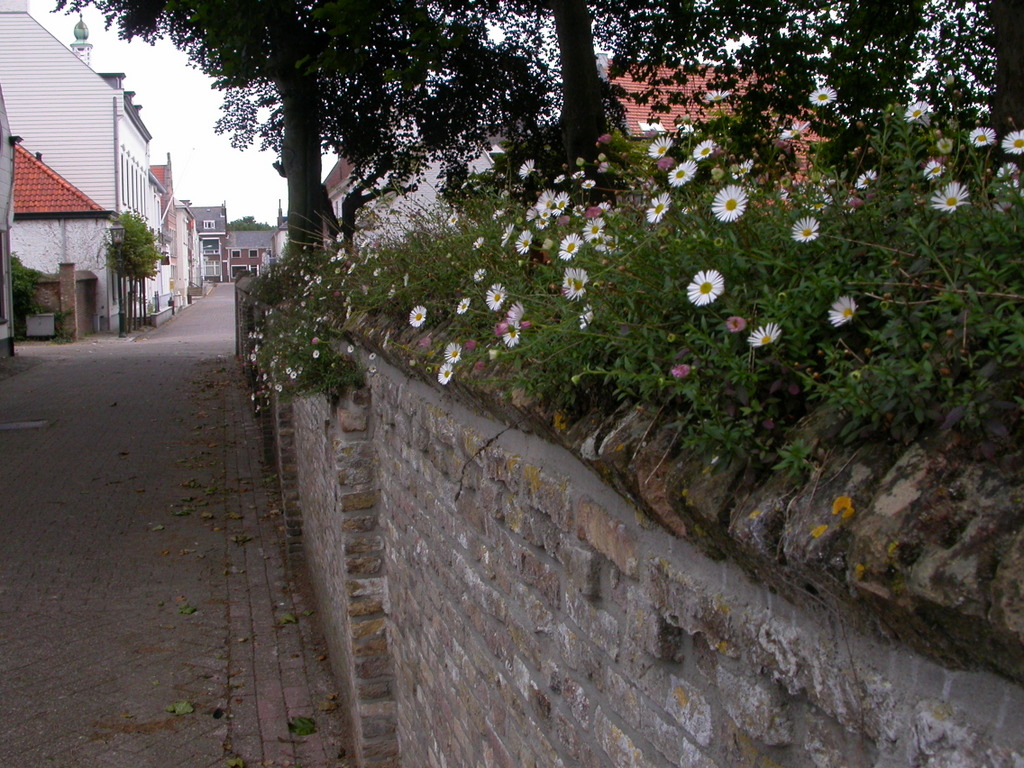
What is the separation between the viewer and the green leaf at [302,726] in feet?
21.3

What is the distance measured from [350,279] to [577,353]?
3678 millimetres

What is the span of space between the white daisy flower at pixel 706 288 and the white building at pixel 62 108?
37.8m

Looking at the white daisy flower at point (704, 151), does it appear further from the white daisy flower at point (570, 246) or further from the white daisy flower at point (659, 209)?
the white daisy flower at point (570, 246)

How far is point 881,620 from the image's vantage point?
1.39 metres

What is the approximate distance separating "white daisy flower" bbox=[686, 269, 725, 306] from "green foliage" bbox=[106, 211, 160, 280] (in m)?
34.8

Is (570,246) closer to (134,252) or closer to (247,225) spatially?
(134,252)

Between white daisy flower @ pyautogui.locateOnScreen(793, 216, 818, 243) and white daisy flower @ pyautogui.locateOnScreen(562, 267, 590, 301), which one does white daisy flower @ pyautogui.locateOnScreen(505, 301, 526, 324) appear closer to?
white daisy flower @ pyautogui.locateOnScreen(562, 267, 590, 301)

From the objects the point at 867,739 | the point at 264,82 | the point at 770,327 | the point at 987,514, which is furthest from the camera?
the point at 264,82

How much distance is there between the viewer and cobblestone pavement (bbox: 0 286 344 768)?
246 inches

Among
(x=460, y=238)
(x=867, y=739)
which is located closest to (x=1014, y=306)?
(x=867, y=739)

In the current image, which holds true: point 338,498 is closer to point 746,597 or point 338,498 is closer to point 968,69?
point 746,597

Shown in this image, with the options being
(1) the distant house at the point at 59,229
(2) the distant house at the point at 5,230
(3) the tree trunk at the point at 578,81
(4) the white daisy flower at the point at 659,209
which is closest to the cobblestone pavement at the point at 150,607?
(3) the tree trunk at the point at 578,81

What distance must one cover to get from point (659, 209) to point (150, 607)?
730 centimetres

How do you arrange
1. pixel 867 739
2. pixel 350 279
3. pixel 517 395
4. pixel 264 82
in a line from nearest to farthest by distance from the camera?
pixel 867 739 → pixel 517 395 → pixel 350 279 → pixel 264 82
